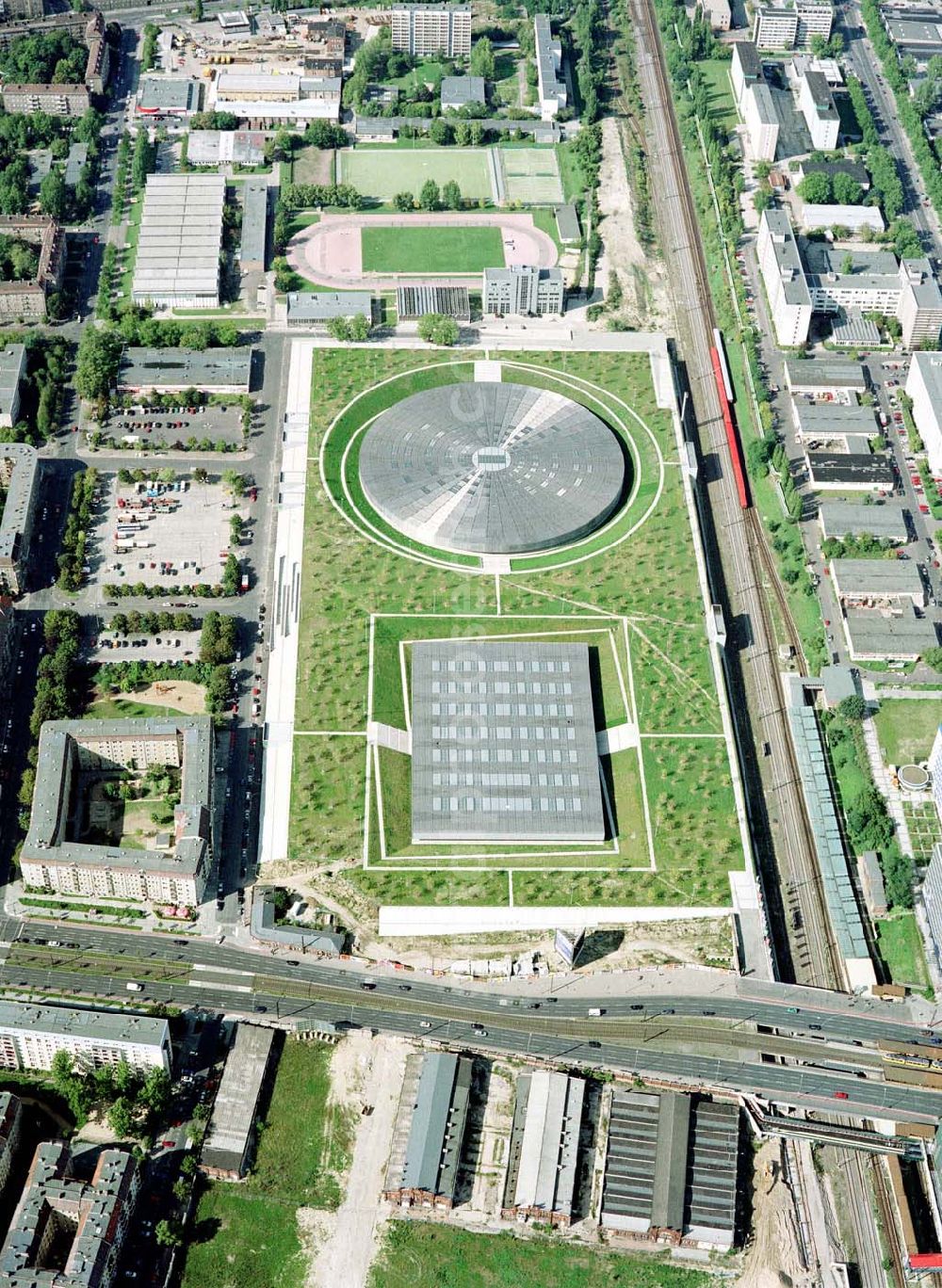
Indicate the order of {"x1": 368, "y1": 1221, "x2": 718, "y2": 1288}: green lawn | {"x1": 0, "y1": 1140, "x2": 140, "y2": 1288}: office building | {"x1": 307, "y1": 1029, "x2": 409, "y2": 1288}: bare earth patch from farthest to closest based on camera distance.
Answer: {"x1": 368, "y1": 1221, "x2": 718, "y2": 1288}: green lawn
{"x1": 307, "y1": 1029, "x2": 409, "y2": 1288}: bare earth patch
{"x1": 0, "y1": 1140, "x2": 140, "y2": 1288}: office building

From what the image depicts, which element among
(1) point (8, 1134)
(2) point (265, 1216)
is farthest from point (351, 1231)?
(1) point (8, 1134)

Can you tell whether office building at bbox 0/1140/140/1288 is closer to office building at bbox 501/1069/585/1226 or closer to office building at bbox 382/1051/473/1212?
office building at bbox 382/1051/473/1212

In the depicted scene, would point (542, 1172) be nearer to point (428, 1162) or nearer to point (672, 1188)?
point (428, 1162)

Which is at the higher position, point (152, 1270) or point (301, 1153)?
point (301, 1153)

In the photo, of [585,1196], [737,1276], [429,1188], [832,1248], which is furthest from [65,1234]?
[832,1248]

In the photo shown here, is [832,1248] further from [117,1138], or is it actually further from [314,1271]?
[117,1138]

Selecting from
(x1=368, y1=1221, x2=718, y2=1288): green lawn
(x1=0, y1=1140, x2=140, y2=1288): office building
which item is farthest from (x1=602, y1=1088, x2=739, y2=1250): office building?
(x1=0, y1=1140, x2=140, y2=1288): office building

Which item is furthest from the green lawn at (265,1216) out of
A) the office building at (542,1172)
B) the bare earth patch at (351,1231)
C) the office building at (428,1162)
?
the office building at (542,1172)
